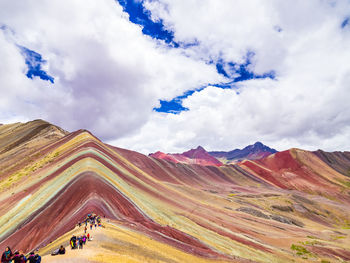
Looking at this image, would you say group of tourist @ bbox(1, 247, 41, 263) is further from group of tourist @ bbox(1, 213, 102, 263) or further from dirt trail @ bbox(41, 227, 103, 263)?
dirt trail @ bbox(41, 227, 103, 263)

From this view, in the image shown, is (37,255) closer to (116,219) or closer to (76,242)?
(76,242)

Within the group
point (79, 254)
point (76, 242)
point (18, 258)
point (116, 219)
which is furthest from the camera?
point (116, 219)

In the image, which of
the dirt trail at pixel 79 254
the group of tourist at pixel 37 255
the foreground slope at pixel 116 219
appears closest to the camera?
the group of tourist at pixel 37 255

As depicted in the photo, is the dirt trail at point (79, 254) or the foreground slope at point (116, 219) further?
the foreground slope at point (116, 219)

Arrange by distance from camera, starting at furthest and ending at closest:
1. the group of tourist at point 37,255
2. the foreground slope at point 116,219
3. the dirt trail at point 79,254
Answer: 1. the foreground slope at point 116,219
2. the dirt trail at point 79,254
3. the group of tourist at point 37,255

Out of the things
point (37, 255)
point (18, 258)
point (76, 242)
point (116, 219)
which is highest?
point (116, 219)

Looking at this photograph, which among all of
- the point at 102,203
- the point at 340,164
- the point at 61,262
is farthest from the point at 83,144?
the point at 340,164

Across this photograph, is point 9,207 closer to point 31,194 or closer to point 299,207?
point 31,194

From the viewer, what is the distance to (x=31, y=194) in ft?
108

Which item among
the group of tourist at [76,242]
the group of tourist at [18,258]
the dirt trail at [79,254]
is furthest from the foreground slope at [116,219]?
the group of tourist at [18,258]

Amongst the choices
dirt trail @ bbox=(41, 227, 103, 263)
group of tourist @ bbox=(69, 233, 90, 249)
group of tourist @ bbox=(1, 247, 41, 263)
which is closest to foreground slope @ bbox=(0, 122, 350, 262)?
dirt trail @ bbox=(41, 227, 103, 263)

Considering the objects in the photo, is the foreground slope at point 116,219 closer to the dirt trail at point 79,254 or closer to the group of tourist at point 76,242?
the dirt trail at point 79,254

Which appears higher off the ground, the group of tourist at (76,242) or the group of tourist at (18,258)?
the group of tourist at (76,242)

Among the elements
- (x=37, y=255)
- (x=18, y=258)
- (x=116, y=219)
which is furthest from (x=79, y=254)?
(x=116, y=219)
